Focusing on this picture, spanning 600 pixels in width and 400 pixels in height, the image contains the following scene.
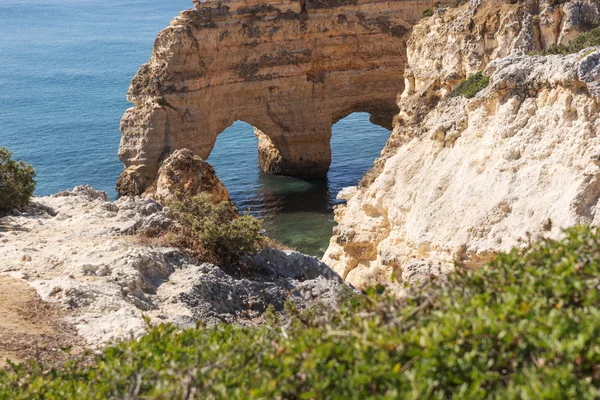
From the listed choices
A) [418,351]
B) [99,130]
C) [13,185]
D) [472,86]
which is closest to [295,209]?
[13,185]

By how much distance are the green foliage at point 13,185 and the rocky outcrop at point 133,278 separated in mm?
2121

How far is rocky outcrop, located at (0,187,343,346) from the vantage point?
1398cm

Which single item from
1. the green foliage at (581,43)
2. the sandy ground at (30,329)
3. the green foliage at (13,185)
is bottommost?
the green foliage at (13,185)

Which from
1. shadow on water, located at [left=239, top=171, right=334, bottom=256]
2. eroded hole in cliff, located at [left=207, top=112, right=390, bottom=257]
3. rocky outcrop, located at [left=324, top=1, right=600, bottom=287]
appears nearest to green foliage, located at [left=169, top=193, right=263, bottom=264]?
rocky outcrop, located at [left=324, top=1, right=600, bottom=287]

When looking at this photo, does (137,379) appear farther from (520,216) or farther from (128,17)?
(128,17)

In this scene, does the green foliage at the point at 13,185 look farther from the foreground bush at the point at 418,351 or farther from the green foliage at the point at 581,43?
the green foliage at the point at 581,43

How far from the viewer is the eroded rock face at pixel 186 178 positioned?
1128 inches

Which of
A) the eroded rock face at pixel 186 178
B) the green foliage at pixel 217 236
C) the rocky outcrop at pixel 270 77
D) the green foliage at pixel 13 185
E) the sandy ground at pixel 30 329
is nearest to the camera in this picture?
the sandy ground at pixel 30 329

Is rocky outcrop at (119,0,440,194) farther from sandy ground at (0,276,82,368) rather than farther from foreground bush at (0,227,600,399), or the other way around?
foreground bush at (0,227,600,399)

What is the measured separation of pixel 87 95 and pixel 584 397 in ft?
234

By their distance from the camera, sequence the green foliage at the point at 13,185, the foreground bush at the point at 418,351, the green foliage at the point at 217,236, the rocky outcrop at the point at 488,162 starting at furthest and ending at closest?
the green foliage at the point at 13,185 → the green foliage at the point at 217,236 → the rocky outcrop at the point at 488,162 → the foreground bush at the point at 418,351

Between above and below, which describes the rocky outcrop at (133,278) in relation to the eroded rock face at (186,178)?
above

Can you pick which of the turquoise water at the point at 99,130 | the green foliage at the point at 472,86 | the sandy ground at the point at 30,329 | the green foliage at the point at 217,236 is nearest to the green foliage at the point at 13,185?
the green foliage at the point at 217,236

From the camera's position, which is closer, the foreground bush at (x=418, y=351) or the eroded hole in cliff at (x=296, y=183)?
the foreground bush at (x=418, y=351)
